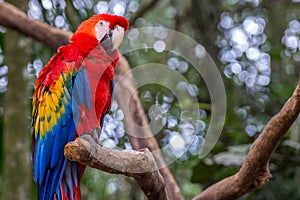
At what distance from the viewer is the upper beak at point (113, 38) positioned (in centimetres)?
137

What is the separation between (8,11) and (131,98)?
2.06ft

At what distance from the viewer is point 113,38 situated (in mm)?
1374

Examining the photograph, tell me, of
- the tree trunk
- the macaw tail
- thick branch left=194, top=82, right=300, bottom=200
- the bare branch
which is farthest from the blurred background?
the macaw tail

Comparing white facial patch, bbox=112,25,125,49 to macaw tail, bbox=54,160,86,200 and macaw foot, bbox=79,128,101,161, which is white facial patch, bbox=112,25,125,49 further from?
macaw tail, bbox=54,160,86,200

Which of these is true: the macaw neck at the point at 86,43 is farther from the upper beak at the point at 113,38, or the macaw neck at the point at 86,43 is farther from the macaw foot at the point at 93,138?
the macaw foot at the point at 93,138

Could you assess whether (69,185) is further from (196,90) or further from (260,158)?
(196,90)

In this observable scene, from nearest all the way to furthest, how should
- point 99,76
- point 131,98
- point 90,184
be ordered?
point 99,76 < point 131,98 < point 90,184

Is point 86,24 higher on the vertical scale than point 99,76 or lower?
higher

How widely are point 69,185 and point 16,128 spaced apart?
63 centimetres

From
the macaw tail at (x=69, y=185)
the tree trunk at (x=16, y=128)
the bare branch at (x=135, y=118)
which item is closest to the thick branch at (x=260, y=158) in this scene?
the bare branch at (x=135, y=118)

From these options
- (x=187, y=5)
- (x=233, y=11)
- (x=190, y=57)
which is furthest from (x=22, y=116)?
(x=233, y=11)

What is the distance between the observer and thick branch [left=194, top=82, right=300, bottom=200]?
1312mm

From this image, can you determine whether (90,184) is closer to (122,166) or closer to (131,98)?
(131,98)

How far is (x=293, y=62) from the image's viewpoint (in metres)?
2.79
